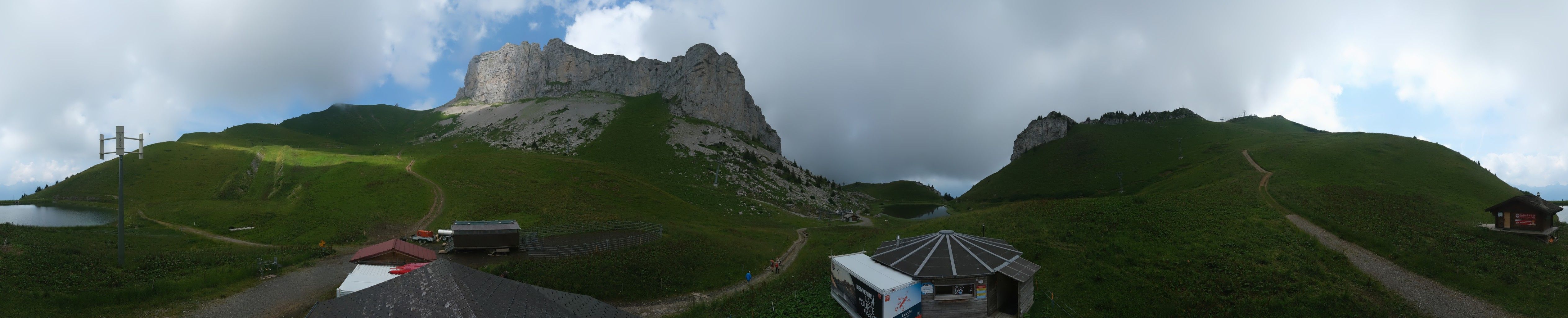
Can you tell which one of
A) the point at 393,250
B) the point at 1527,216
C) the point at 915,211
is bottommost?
the point at 915,211

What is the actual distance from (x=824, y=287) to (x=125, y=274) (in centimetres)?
2862

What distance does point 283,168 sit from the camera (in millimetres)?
55406

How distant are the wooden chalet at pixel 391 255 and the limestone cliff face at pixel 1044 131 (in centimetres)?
17153

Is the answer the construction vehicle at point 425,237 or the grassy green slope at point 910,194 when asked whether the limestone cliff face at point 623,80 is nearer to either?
the grassy green slope at point 910,194

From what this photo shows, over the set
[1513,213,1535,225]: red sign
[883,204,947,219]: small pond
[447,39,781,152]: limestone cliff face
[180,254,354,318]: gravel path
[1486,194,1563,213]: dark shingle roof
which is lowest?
[883,204,947,219]: small pond

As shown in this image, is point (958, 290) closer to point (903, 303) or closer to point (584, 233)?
point (903, 303)

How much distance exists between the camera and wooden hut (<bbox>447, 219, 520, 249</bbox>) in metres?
29.7

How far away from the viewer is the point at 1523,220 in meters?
23.1

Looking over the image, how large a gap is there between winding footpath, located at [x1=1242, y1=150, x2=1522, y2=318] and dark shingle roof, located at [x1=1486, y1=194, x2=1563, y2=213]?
21.2ft

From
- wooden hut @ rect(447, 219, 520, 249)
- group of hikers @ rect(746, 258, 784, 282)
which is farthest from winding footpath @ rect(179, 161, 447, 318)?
group of hikers @ rect(746, 258, 784, 282)

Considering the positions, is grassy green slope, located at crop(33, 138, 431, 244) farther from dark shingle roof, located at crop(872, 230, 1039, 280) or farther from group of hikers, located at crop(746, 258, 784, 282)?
dark shingle roof, located at crop(872, 230, 1039, 280)

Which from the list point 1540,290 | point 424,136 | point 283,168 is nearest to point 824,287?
point 1540,290

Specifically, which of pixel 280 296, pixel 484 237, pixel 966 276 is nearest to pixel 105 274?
pixel 280 296

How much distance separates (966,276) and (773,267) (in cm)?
1998
